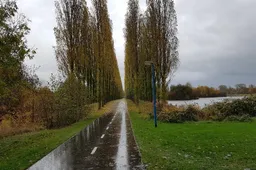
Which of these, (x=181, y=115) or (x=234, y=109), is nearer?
(x=181, y=115)

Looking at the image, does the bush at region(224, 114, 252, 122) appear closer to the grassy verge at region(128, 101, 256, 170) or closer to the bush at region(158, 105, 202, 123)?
the bush at region(158, 105, 202, 123)

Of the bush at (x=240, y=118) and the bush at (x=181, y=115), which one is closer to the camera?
the bush at (x=240, y=118)

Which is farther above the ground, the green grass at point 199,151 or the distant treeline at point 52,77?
the distant treeline at point 52,77

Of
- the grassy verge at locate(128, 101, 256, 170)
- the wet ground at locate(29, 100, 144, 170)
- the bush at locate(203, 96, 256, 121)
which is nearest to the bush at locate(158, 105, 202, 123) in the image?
the bush at locate(203, 96, 256, 121)

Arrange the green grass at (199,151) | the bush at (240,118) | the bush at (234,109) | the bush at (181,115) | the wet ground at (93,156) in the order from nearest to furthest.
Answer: the green grass at (199,151), the wet ground at (93,156), the bush at (240,118), the bush at (181,115), the bush at (234,109)

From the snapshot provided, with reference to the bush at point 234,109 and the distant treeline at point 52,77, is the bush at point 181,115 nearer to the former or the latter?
the bush at point 234,109

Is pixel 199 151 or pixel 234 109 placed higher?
pixel 234 109

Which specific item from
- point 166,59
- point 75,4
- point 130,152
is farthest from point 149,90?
point 130,152

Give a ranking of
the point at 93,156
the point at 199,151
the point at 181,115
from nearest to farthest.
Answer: the point at 93,156
the point at 199,151
the point at 181,115

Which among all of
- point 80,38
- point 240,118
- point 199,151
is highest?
point 80,38

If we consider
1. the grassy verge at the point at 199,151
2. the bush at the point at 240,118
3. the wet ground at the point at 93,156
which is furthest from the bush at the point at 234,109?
the wet ground at the point at 93,156

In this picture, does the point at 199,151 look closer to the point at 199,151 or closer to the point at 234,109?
the point at 199,151

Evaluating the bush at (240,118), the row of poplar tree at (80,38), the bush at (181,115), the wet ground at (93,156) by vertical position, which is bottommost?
the wet ground at (93,156)

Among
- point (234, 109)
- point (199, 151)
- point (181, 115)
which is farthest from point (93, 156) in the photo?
point (234, 109)
